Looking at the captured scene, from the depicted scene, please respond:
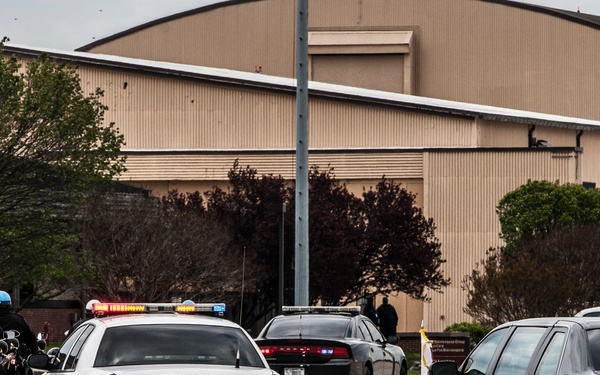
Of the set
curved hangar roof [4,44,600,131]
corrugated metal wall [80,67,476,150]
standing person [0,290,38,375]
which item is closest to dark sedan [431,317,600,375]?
standing person [0,290,38,375]

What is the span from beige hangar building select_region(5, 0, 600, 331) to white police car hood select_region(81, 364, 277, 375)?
48.7m

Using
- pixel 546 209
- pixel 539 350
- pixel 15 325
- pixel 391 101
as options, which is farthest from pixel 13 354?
pixel 391 101

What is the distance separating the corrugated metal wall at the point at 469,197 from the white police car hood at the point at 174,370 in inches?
1946

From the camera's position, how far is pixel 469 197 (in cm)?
6078

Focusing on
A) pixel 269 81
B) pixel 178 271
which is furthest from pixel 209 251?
pixel 269 81

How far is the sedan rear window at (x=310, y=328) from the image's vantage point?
2119 centimetres

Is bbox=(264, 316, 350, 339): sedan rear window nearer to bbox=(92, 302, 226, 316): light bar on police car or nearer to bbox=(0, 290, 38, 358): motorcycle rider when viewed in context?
bbox=(0, 290, 38, 358): motorcycle rider

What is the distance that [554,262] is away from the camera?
4053cm

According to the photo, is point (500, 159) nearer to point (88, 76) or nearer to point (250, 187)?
point (250, 187)

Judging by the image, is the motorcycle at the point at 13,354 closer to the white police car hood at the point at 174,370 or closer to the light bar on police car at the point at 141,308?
the light bar on police car at the point at 141,308

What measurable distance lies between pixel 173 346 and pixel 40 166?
96.7ft

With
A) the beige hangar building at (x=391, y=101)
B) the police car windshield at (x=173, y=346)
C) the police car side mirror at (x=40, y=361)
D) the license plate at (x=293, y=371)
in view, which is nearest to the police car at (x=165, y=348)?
the police car windshield at (x=173, y=346)

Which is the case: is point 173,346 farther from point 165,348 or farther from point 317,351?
point 317,351

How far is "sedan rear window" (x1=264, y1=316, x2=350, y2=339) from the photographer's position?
69.5 ft
